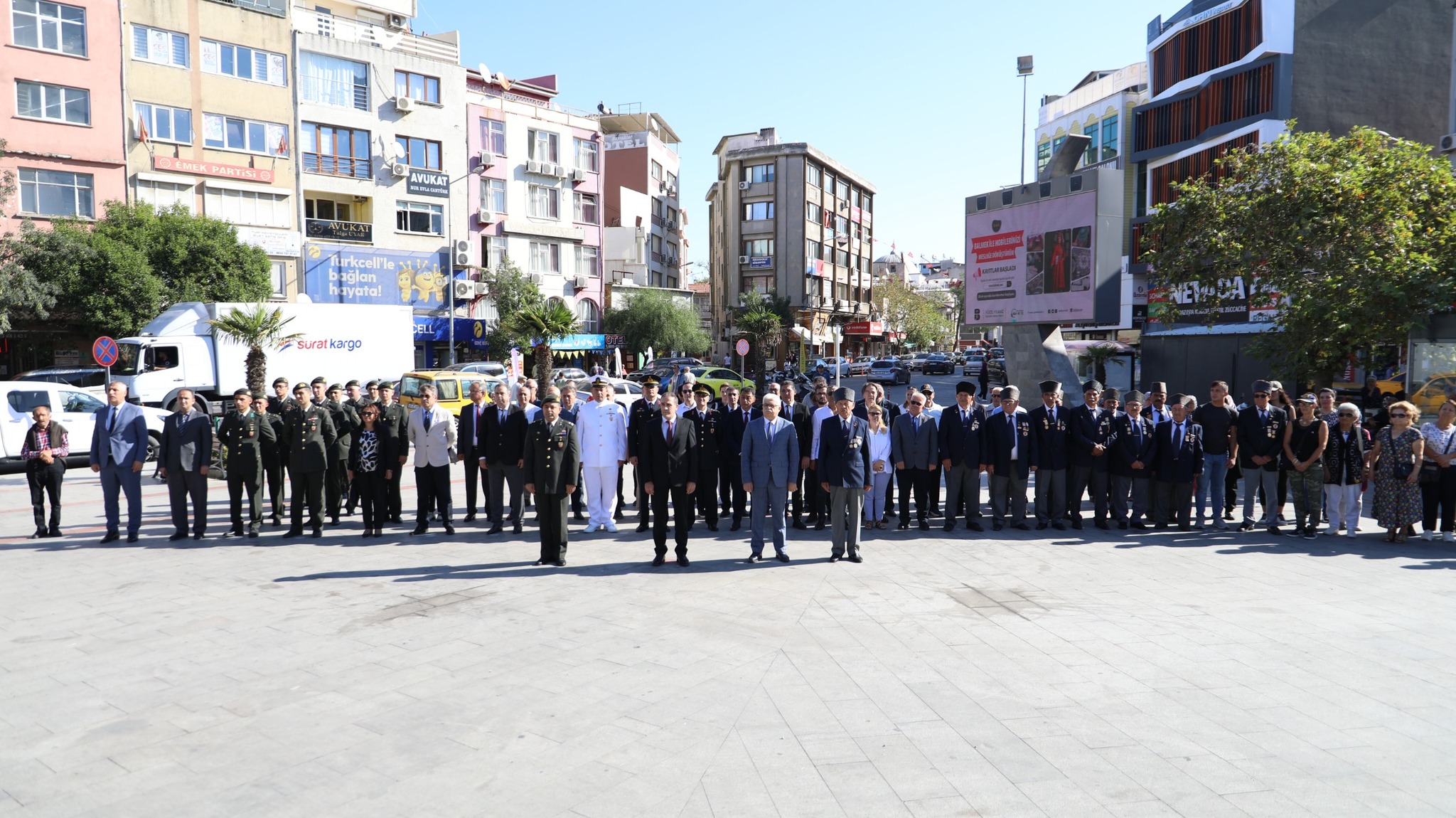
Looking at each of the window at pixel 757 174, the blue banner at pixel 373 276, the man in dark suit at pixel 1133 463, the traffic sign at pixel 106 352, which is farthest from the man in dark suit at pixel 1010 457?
the window at pixel 757 174

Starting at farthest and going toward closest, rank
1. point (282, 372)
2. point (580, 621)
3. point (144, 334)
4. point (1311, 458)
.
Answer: point (282, 372) < point (144, 334) < point (1311, 458) < point (580, 621)

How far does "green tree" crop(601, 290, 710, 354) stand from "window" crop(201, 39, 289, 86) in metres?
20.7

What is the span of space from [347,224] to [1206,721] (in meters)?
38.3

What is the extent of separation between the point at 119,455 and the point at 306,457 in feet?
6.73

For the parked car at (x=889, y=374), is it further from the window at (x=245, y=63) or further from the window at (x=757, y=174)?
the window at (x=245, y=63)

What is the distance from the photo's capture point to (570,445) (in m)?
9.36

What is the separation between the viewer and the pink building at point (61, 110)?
94.2 feet

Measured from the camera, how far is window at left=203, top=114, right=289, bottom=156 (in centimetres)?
3353

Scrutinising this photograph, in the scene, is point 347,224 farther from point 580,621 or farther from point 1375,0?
point 1375,0

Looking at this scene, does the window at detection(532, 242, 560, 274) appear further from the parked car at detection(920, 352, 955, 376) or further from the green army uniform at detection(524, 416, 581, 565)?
the green army uniform at detection(524, 416, 581, 565)

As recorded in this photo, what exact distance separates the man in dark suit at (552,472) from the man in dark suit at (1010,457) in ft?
17.6

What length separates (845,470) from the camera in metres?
A: 9.44

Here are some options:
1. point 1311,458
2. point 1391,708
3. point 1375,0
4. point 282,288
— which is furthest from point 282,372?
point 1375,0

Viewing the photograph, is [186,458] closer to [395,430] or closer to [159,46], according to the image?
[395,430]
